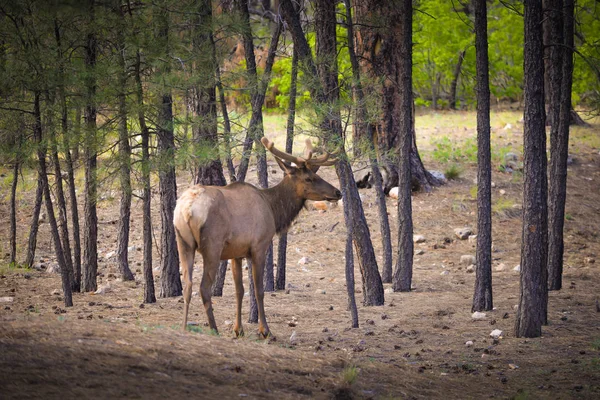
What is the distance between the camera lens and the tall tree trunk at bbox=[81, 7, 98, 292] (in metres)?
12.5

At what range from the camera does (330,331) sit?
11.5 m

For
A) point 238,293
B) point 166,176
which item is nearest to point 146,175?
point 166,176

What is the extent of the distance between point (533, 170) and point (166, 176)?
274 inches

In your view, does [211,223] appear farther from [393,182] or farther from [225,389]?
[393,182]

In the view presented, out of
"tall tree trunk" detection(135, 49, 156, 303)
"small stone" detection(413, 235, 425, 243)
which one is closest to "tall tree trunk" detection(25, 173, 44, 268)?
"tall tree trunk" detection(135, 49, 156, 303)

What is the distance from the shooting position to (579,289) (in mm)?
14641

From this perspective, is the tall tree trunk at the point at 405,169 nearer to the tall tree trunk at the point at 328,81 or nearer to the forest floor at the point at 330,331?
the forest floor at the point at 330,331

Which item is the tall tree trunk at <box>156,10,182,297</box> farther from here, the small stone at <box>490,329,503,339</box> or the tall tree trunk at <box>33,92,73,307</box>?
the small stone at <box>490,329,503,339</box>

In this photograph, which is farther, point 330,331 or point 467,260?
point 467,260

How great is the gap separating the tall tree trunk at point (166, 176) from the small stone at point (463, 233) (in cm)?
874

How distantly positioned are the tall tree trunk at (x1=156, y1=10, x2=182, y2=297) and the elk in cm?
193

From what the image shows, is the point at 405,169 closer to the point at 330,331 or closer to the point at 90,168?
the point at 330,331

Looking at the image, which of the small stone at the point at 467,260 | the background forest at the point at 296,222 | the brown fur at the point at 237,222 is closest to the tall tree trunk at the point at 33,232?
the background forest at the point at 296,222

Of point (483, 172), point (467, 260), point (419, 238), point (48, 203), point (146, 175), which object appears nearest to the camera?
point (483, 172)
